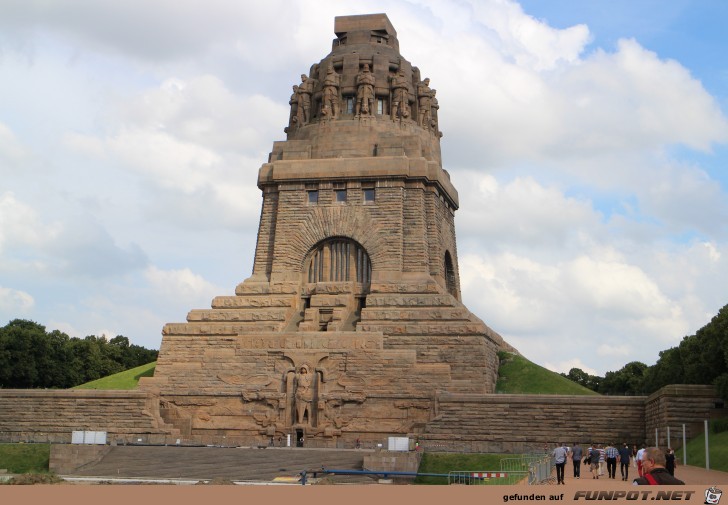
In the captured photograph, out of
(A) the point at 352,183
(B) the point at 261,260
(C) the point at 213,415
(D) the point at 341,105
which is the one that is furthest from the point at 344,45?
(C) the point at 213,415

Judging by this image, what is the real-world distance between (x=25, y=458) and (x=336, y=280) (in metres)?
15.6

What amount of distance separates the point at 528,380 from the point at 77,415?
58.7 feet

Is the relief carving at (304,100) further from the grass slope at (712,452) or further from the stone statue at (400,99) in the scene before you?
the grass slope at (712,452)

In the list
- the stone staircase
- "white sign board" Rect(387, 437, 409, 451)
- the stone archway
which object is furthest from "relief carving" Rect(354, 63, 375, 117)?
the stone staircase

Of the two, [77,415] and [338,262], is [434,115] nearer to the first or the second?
[338,262]

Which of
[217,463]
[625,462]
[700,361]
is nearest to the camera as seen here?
[625,462]

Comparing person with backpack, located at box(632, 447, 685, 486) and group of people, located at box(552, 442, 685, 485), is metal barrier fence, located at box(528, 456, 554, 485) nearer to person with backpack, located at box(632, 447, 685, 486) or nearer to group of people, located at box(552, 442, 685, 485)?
group of people, located at box(552, 442, 685, 485)

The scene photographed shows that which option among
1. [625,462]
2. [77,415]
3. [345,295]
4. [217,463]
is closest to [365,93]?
[345,295]

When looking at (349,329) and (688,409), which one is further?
(349,329)

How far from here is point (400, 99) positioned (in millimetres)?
45469

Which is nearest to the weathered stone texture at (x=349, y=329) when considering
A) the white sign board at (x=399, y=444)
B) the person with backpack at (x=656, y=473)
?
the white sign board at (x=399, y=444)

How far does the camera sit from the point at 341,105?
4578 centimetres

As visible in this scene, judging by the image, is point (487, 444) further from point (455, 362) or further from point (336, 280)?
point (336, 280)

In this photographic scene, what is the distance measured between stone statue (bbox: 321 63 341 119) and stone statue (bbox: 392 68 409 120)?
2688 millimetres
